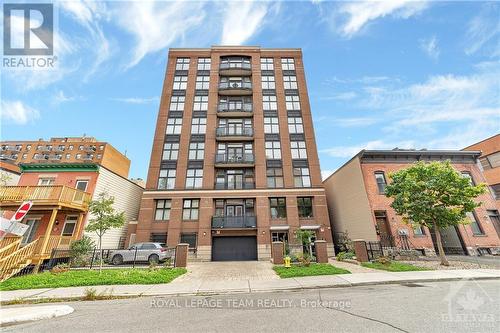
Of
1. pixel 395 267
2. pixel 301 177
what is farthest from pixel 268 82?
pixel 395 267

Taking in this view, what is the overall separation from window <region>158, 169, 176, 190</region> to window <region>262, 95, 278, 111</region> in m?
14.1

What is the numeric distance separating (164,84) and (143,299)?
27608 millimetres

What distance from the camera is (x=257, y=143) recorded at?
25.7m

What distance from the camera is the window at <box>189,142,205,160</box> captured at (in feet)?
83.1

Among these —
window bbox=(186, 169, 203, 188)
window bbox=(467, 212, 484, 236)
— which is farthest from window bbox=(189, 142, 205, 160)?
window bbox=(467, 212, 484, 236)

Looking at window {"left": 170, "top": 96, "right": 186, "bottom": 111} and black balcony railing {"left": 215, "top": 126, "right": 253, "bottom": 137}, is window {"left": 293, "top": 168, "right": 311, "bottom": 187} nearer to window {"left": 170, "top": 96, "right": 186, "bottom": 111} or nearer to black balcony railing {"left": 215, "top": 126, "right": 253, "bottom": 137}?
black balcony railing {"left": 215, "top": 126, "right": 253, "bottom": 137}

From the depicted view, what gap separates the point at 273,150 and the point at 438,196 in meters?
15.7

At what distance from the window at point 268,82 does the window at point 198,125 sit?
9.68 metres

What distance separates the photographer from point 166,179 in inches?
953

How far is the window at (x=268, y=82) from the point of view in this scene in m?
29.7

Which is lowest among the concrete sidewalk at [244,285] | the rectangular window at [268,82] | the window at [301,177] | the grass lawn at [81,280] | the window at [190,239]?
the concrete sidewalk at [244,285]

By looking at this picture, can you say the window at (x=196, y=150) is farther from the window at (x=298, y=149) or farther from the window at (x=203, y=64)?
the window at (x=203, y=64)

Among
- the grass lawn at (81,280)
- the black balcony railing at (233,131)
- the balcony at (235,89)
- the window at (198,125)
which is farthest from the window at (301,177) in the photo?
the grass lawn at (81,280)

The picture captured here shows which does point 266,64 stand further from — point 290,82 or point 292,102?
point 292,102
